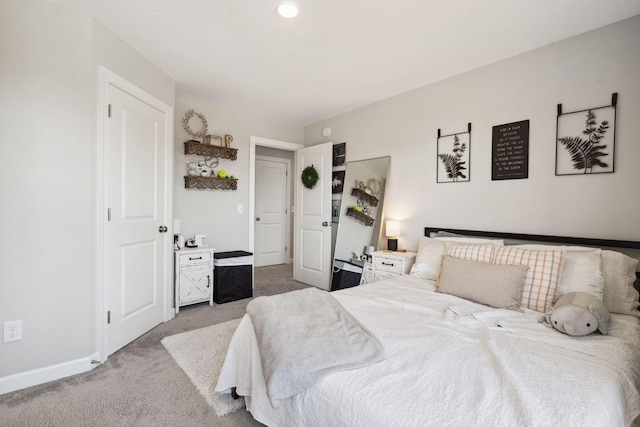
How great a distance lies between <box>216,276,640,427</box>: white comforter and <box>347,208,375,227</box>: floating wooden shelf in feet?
6.82

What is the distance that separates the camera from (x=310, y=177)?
14.5 feet

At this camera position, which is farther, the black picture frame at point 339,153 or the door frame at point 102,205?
the black picture frame at point 339,153

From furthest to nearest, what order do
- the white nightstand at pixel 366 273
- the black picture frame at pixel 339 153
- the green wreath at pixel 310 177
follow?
1. the green wreath at pixel 310 177
2. the black picture frame at pixel 339 153
3. the white nightstand at pixel 366 273

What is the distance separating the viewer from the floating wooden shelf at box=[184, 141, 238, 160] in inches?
142

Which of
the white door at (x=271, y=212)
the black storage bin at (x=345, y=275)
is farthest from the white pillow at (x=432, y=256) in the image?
the white door at (x=271, y=212)

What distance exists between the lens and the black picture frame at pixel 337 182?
423 centimetres

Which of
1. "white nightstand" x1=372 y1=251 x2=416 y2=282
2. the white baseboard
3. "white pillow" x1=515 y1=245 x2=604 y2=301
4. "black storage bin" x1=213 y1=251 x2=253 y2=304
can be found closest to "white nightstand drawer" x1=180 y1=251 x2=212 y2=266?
"black storage bin" x1=213 y1=251 x2=253 y2=304

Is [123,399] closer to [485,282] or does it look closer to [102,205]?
[102,205]

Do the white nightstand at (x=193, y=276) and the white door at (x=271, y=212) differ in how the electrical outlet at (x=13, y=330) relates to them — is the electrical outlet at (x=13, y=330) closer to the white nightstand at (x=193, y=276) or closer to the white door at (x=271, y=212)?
the white nightstand at (x=193, y=276)

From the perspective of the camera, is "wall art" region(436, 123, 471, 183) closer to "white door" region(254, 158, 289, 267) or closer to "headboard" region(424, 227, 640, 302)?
"headboard" region(424, 227, 640, 302)

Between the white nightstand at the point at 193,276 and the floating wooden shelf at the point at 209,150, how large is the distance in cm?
115

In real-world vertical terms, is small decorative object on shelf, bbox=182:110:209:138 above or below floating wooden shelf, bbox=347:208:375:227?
above

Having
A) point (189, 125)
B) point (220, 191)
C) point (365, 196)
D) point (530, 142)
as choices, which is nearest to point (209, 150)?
point (189, 125)

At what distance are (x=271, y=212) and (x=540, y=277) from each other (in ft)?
15.5
